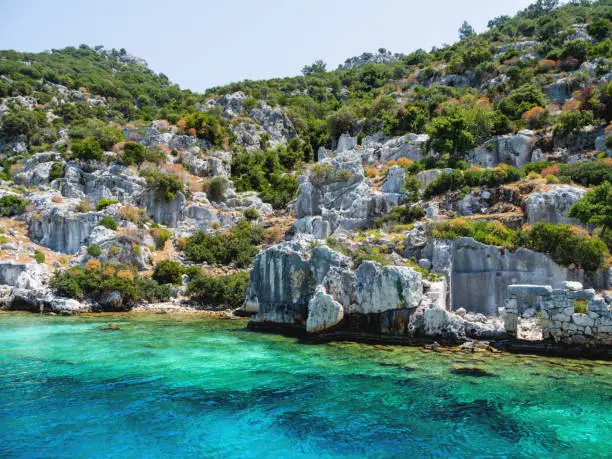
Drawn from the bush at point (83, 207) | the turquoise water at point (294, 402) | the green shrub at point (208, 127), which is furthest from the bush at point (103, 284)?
the green shrub at point (208, 127)

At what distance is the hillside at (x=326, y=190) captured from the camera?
64.9 ft

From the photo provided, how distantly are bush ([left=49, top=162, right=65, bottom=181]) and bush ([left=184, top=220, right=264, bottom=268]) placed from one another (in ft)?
50.2

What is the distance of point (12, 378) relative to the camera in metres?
13.7

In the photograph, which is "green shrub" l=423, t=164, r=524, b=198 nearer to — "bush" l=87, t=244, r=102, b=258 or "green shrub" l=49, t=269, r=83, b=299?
"bush" l=87, t=244, r=102, b=258

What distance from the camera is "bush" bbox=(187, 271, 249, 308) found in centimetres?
2753

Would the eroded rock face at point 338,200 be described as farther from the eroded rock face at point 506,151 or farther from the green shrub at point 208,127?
the green shrub at point 208,127

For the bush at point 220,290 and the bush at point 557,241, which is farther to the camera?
the bush at point 220,290

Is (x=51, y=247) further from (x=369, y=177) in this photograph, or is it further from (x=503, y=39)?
(x=503, y=39)

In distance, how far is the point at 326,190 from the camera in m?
35.2

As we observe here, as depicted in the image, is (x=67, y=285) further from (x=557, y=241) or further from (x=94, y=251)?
(x=557, y=241)

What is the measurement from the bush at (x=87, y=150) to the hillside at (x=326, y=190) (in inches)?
8.8

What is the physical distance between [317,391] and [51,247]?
96.6 ft

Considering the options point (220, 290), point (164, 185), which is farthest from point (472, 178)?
point (164, 185)

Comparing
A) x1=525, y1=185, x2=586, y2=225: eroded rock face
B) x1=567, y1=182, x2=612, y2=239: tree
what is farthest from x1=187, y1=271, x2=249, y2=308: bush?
x1=567, y1=182, x2=612, y2=239: tree
